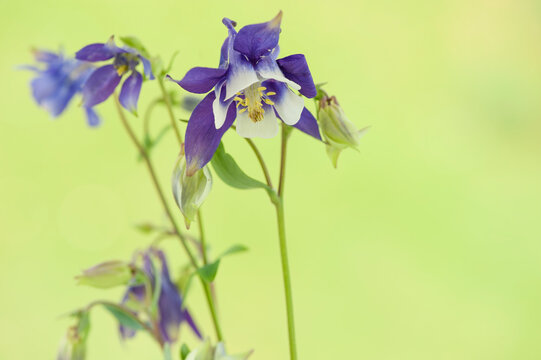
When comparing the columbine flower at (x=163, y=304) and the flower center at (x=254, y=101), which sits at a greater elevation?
the flower center at (x=254, y=101)

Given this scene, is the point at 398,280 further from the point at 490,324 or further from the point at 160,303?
the point at 160,303

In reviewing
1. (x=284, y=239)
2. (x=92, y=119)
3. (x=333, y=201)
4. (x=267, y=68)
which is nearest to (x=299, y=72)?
(x=267, y=68)

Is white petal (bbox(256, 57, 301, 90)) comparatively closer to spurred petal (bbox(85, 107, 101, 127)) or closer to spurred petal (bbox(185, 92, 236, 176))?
spurred petal (bbox(185, 92, 236, 176))

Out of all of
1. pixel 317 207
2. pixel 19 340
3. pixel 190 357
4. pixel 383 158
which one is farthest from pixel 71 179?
pixel 190 357

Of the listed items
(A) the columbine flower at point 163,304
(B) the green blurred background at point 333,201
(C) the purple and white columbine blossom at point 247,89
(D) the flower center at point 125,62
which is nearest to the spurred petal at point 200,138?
(C) the purple and white columbine blossom at point 247,89

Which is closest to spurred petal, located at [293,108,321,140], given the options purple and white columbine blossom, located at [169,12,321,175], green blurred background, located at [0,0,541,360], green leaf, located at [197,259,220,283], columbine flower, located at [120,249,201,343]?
purple and white columbine blossom, located at [169,12,321,175]

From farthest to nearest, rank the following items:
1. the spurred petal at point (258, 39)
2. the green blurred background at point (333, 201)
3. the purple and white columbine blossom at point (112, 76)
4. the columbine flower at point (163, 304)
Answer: the green blurred background at point (333, 201)
the columbine flower at point (163, 304)
the purple and white columbine blossom at point (112, 76)
the spurred petal at point (258, 39)

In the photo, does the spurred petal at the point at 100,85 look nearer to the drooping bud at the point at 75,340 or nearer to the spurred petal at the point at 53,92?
the spurred petal at the point at 53,92
